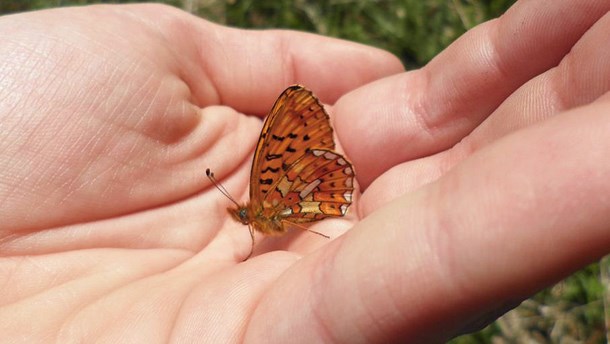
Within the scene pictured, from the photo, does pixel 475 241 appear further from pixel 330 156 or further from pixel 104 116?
pixel 104 116

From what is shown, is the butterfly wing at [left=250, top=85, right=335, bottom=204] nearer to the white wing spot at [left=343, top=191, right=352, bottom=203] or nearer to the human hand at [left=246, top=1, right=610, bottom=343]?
the white wing spot at [left=343, top=191, right=352, bottom=203]

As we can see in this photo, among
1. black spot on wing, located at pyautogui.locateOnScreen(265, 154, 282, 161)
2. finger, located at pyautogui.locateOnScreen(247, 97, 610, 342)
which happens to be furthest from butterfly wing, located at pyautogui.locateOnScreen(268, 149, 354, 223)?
finger, located at pyautogui.locateOnScreen(247, 97, 610, 342)

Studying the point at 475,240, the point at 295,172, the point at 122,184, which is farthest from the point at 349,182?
the point at 475,240

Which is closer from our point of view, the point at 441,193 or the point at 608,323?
the point at 441,193

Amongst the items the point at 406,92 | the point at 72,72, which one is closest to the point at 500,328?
the point at 406,92

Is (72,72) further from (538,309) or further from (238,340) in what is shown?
(538,309)
